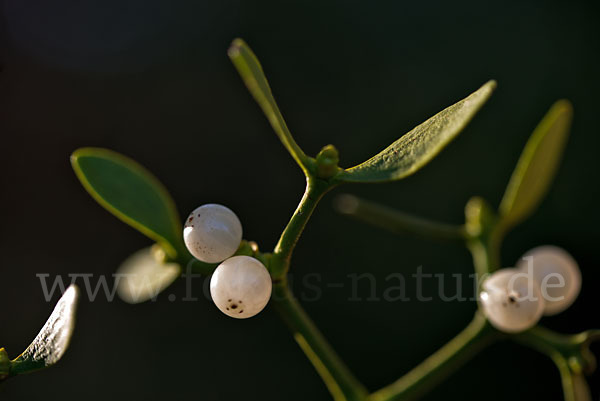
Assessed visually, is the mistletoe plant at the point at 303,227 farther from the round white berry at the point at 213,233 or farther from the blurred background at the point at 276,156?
the blurred background at the point at 276,156

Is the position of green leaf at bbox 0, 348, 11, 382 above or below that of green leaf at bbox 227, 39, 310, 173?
below

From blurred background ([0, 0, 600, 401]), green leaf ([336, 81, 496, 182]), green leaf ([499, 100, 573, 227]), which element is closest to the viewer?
green leaf ([336, 81, 496, 182])

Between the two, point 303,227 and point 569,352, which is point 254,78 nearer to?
point 303,227

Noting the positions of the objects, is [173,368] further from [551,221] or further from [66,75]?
[66,75]

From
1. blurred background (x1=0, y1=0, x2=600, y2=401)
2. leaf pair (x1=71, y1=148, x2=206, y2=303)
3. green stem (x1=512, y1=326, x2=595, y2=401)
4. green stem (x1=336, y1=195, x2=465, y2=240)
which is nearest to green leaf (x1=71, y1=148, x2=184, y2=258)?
leaf pair (x1=71, y1=148, x2=206, y2=303)

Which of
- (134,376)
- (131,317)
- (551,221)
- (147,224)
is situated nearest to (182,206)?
(131,317)

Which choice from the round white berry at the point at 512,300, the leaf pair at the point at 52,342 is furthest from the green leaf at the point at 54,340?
the round white berry at the point at 512,300

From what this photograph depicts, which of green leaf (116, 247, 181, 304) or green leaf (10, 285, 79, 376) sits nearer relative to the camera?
green leaf (10, 285, 79, 376)

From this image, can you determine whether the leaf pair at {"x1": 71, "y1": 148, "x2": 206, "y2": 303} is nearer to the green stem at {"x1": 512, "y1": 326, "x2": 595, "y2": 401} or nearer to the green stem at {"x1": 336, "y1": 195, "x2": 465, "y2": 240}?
the green stem at {"x1": 336, "y1": 195, "x2": 465, "y2": 240}
